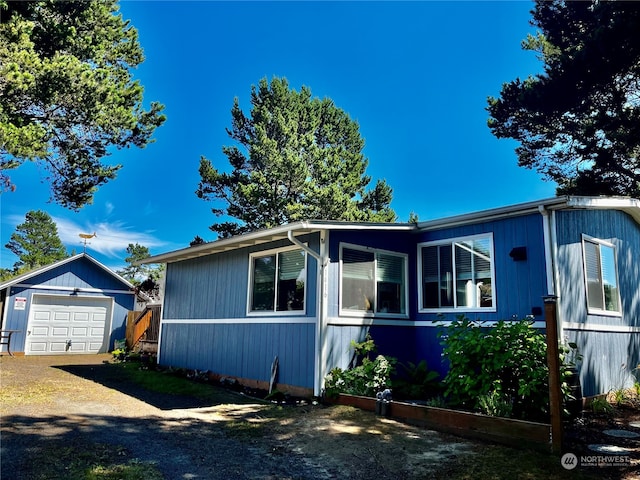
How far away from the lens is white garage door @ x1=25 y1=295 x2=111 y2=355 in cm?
1500

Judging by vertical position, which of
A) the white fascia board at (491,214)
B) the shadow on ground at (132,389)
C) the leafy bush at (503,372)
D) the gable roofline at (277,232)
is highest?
the white fascia board at (491,214)

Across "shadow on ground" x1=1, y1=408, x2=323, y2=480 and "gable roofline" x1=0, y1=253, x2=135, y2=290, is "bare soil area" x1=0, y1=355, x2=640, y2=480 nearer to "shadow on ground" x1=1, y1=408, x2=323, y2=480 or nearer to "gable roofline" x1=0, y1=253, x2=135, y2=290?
"shadow on ground" x1=1, y1=408, x2=323, y2=480

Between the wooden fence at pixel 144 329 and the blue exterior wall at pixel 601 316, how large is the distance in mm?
10579

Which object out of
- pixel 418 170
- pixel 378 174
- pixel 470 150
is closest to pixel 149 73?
pixel 378 174

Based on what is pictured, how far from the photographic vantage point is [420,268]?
834 centimetres

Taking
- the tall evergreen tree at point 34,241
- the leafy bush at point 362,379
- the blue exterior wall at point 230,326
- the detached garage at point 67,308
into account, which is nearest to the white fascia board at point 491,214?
the blue exterior wall at point 230,326

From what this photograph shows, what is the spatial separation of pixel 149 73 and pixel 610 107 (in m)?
13.7

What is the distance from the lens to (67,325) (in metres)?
15.6

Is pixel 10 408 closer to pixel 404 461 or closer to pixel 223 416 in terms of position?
pixel 223 416

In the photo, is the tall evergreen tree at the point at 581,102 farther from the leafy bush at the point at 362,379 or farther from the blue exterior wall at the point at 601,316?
the leafy bush at the point at 362,379

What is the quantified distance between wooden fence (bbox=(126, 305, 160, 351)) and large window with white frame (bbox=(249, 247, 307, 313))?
5463 mm

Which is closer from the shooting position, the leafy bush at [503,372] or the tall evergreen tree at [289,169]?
the leafy bush at [503,372]

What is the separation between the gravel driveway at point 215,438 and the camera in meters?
3.97

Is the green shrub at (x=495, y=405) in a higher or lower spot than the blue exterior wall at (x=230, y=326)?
lower
